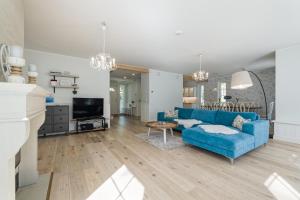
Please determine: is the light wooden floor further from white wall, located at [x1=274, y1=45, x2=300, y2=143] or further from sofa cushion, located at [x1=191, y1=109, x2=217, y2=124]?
sofa cushion, located at [x1=191, y1=109, x2=217, y2=124]

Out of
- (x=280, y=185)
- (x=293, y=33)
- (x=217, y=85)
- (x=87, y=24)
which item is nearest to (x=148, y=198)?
(x=280, y=185)

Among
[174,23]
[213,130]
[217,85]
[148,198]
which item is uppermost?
[174,23]

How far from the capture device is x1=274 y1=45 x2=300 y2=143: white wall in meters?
3.71

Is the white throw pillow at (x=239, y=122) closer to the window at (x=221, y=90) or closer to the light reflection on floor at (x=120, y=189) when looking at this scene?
the light reflection on floor at (x=120, y=189)

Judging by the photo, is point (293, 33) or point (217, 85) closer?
point (293, 33)

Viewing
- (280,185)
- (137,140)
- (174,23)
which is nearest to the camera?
(280,185)

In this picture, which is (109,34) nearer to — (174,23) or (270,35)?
(174,23)

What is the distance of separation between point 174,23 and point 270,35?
2.39 metres

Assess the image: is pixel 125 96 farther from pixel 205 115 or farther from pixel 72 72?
pixel 205 115

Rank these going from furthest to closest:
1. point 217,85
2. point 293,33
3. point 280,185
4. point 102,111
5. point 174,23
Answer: point 217,85 < point 102,111 < point 293,33 < point 174,23 < point 280,185

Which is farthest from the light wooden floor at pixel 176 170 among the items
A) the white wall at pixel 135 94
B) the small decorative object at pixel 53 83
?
the white wall at pixel 135 94

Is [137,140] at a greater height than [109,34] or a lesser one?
lesser

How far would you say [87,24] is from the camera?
2.80 m

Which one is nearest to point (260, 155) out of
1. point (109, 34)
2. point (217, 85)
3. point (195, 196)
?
point (195, 196)
